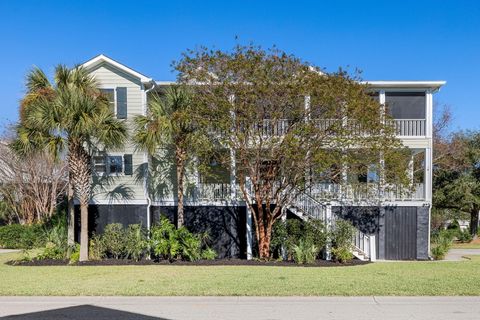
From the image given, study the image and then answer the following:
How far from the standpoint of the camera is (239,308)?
7973mm

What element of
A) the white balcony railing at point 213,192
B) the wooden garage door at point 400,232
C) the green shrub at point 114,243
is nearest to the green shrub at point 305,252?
the white balcony railing at point 213,192

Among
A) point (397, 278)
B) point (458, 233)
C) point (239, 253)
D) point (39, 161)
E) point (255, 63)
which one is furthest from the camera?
point (458, 233)

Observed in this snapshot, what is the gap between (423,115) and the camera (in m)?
19.8

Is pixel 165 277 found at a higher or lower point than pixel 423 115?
lower

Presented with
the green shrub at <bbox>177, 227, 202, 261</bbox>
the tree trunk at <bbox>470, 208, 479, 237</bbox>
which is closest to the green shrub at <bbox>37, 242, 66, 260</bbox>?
the green shrub at <bbox>177, 227, 202, 261</bbox>

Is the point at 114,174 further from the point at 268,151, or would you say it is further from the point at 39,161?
the point at 39,161

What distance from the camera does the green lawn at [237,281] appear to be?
362 inches

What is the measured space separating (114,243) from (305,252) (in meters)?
6.75

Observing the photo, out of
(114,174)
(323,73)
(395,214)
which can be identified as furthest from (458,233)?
(114,174)

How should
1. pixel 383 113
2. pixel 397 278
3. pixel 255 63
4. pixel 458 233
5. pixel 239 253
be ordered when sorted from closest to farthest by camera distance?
pixel 397 278
pixel 255 63
pixel 383 113
pixel 239 253
pixel 458 233

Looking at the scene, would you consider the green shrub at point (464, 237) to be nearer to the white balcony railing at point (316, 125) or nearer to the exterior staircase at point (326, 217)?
the exterior staircase at point (326, 217)

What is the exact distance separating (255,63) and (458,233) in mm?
24235

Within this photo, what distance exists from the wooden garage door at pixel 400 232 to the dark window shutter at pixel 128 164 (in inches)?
430

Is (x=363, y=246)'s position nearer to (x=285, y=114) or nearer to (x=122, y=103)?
(x=285, y=114)
